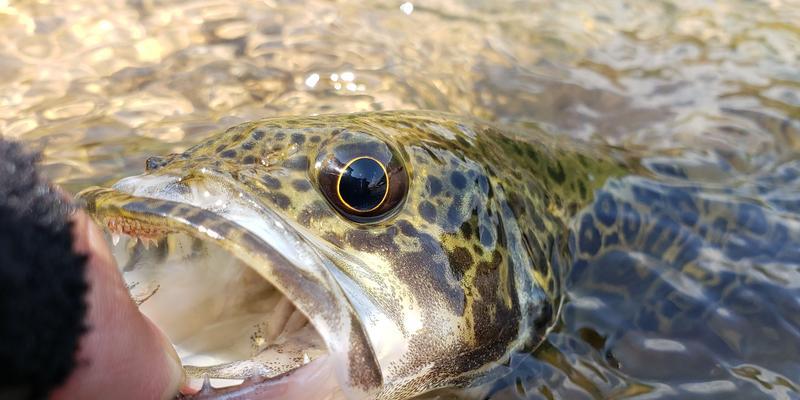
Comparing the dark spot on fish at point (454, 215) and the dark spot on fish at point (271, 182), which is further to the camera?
the dark spot on fish at point (454, 215)

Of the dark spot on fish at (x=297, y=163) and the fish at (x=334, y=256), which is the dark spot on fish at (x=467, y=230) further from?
the dark spot on fish at (x=297, y=163)

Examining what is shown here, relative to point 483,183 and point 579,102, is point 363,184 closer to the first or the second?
point 483,183

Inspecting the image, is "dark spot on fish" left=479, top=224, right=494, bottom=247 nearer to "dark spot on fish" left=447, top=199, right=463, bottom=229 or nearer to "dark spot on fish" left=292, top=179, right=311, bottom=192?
"dark spot on fish" left=447, top=199, right=463, bottom=229

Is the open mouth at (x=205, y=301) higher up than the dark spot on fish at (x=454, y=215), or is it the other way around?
the dark spot on fish at (x=454, y=215)

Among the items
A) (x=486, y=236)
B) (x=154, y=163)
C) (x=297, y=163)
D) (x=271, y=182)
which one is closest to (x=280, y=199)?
(x=271, y=182)

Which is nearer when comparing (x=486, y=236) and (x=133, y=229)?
(x=133, y=229)

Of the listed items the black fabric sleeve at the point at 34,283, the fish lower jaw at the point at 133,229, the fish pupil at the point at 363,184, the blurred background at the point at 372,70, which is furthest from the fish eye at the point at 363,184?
the blurred background at the point at 372,70

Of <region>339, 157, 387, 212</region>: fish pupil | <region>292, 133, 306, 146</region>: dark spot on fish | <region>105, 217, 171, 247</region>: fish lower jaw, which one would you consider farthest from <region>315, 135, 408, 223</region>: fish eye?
<region>105, 217, 171, 247</region>: fish lower jaw

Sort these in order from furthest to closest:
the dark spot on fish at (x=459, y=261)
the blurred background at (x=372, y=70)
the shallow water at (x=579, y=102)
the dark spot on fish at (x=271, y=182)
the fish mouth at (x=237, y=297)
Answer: the blurred background at (x=372, y=70) < the shallow water at (x=579, y=102) < the dark spot on fish at (x=459, y=261) < the dark spot on fish at (x=271, y=182) < the fish mouth at (x=237, y=297)

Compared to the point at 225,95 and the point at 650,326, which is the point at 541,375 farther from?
the point at 225,95
